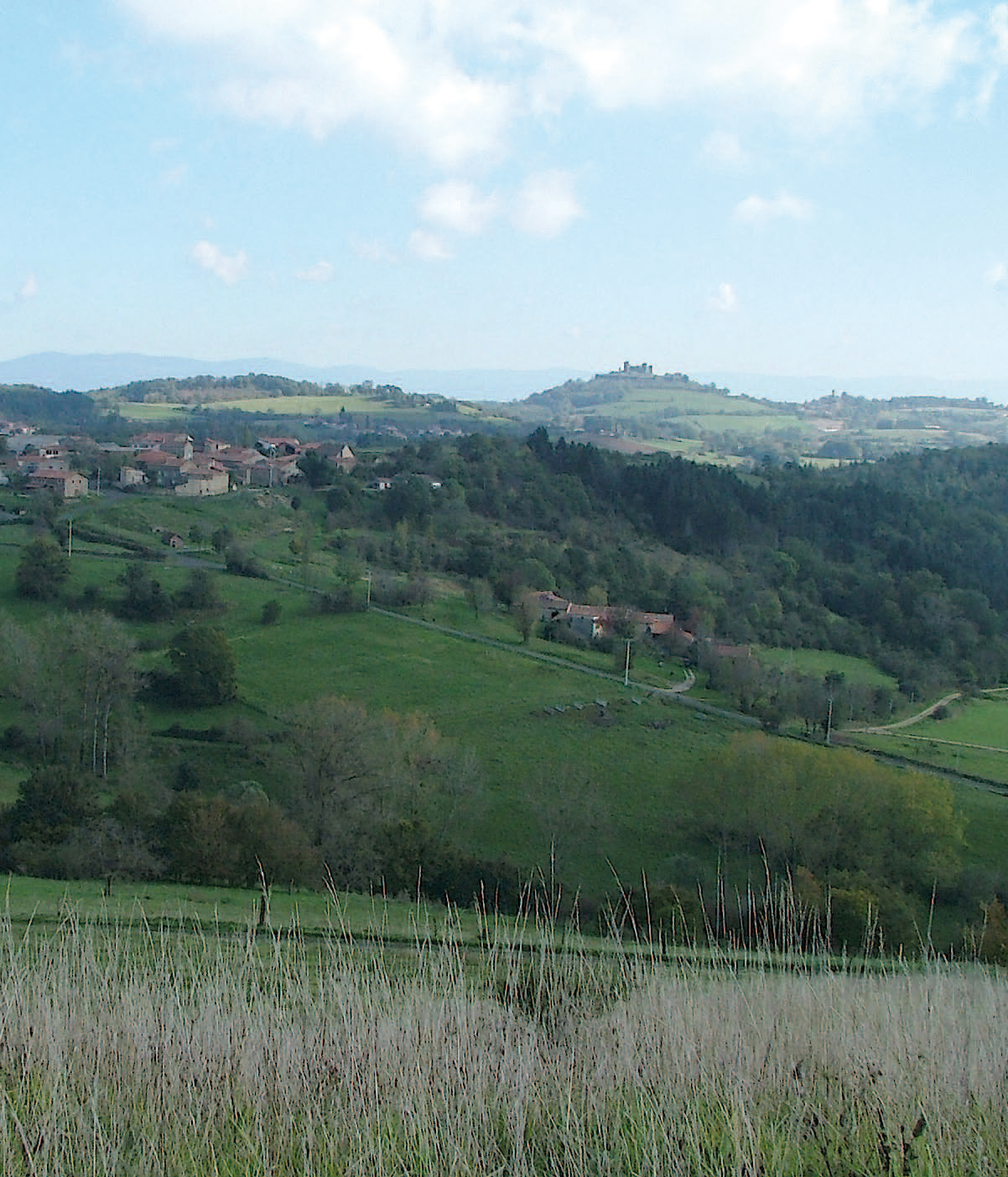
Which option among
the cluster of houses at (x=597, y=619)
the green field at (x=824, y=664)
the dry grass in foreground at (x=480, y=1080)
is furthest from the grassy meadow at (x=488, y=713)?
the dry grass in foreground at (x=480, y=1080)

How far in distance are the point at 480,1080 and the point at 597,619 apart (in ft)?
104

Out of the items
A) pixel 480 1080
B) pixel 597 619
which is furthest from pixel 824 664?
pixel 480 1080

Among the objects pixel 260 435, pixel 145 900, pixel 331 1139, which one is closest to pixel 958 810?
pixel 145 900

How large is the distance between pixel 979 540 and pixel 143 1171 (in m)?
53.5

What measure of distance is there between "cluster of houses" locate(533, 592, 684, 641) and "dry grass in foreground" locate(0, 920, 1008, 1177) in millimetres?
29526

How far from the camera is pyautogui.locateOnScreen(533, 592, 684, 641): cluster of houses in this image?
3481cm

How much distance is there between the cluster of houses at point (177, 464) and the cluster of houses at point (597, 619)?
20.0 m

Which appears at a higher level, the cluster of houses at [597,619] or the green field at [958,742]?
the cluster of houses at [597,619]

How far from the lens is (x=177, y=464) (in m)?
51.7

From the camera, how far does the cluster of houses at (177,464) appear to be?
46.4m

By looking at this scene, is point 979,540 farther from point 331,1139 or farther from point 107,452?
point 331,1139

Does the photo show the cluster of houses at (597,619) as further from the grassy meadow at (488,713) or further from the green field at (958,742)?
the green field at (958,742)

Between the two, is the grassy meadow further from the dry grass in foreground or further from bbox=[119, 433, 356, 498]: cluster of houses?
bbox=[119, 433, 356, 498]: cluster of houses

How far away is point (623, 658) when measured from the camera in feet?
106
